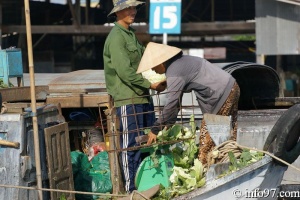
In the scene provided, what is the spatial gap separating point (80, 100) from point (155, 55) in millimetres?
1095

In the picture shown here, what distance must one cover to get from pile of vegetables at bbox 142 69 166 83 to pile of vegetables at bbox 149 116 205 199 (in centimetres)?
45

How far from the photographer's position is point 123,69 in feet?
22.1

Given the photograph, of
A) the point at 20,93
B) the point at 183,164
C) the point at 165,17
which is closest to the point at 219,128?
the point at 183,164

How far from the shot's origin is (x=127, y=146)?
673cm

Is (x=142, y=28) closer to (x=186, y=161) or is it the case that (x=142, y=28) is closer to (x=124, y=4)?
(x=124, y=4)

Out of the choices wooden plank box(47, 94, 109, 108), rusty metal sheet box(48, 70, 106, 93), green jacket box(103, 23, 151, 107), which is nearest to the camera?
green jacket box(103, 23, 151, 107)

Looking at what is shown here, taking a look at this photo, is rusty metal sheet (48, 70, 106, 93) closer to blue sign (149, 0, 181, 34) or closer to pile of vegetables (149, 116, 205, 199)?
pile of vegetables (149, 116, 205, 199)

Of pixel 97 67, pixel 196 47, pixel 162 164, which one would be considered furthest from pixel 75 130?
pixel 196 47

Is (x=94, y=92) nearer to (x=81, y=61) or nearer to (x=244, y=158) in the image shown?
(x=244, y=158)

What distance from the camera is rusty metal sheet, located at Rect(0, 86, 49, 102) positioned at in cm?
705

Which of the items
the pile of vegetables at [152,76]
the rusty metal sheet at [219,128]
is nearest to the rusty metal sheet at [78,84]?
the pile of vegetables at [152,76]

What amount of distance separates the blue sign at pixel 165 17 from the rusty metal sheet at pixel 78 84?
459cm

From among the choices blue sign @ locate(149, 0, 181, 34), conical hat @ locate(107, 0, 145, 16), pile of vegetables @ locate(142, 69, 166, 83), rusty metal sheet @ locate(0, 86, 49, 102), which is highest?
blue sign @ locate(149, 0, 181, 34)

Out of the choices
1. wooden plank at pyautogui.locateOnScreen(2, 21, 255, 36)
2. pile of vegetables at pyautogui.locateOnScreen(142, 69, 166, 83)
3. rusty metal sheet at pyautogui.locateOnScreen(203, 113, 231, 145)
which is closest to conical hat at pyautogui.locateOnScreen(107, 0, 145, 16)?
pile of vegetables at pyautogui.locateOnScreen(142, 69, 166, 83)
